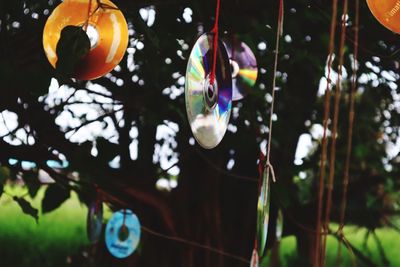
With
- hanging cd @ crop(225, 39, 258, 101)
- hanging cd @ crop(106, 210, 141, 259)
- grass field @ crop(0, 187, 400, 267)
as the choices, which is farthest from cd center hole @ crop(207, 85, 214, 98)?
grass field @ crop(0, 187, 400, 267)

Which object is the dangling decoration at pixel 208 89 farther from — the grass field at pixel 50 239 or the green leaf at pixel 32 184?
the grass field at pixel 50 239

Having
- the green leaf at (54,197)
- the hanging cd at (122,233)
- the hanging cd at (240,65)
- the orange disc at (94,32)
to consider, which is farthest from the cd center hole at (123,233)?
the orange disc at (94,32)

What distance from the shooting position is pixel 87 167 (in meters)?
1.02

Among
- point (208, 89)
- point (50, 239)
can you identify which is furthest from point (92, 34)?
point (50, 239)

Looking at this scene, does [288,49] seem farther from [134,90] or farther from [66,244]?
[66,244]

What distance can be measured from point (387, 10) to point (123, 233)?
851 mm

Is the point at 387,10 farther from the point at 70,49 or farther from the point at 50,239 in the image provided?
the point at 50,239

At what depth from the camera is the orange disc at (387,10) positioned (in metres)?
0.67

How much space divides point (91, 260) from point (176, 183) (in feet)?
1.20

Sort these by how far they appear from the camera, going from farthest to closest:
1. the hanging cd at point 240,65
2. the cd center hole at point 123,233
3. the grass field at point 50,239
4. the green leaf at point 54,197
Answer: the grass field at point 50,239 < the cd center hole at point 123,233 < the green leaf at point 54,197 < the hanging cd at point 240,65

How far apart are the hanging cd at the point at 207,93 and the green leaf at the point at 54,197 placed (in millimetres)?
584

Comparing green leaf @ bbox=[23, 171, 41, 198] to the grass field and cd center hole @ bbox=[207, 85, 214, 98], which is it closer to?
cd center hole @ bbox=[207, 85, 214, 98]

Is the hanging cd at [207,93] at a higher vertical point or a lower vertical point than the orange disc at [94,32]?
lower

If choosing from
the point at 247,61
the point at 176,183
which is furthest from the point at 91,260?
the point at 247,61
